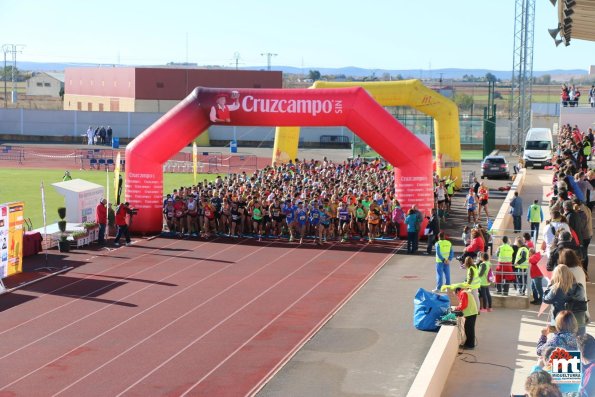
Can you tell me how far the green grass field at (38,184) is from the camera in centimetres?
3278

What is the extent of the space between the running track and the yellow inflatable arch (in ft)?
38.0

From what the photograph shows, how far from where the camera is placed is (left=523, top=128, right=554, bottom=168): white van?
44.7m

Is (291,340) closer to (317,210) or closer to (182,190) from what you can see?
(317,210)

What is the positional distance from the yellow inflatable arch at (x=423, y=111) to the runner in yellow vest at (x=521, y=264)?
18189mm

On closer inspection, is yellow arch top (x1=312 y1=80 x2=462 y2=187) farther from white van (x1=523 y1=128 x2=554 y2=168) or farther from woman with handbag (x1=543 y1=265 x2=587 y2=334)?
woman with handbag (x1=543 y1=265 x2=587 y2=334)

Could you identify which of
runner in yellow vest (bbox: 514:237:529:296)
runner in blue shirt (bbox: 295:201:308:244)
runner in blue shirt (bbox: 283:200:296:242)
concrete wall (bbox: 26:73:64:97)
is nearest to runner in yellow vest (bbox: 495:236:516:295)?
runner in yellow vest (bbox: 514:237:529:296)

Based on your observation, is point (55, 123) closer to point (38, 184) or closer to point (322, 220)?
point (38, 184)

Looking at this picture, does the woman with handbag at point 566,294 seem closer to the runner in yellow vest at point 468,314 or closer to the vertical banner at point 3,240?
the runner in yellow vest at point 468,314

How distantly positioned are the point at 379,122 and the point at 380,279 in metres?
6.58

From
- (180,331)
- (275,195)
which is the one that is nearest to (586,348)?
(180,331)

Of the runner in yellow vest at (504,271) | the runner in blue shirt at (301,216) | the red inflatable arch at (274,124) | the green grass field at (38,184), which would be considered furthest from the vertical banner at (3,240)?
the runner in yellow vest at (504,271)

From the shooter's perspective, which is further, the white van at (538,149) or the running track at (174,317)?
the white van at (538,149)

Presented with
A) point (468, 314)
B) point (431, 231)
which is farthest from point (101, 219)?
point (468, 314)

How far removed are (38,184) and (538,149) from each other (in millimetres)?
22051
